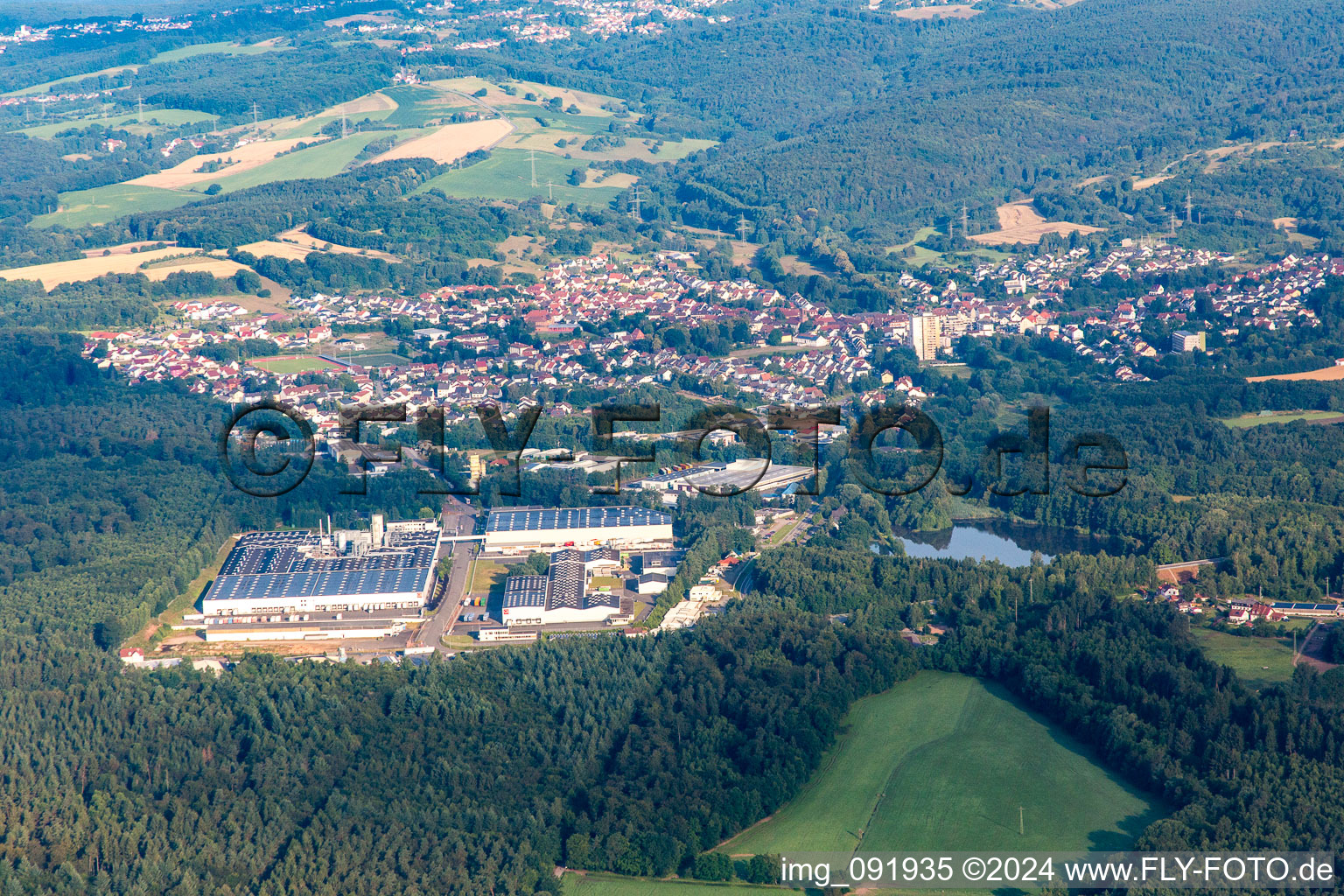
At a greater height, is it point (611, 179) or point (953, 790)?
point (611, 179)

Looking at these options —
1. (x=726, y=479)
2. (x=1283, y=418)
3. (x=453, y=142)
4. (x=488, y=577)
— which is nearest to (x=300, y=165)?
(x=453, y=142)

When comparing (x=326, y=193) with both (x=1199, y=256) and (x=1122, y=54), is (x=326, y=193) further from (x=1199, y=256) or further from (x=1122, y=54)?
(x=1122, y=54)

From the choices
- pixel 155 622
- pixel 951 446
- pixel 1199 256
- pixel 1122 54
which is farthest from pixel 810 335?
pixel 1122 54

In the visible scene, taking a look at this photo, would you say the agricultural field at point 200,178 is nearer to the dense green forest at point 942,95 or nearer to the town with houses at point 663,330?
the dense green forest at point 942,95

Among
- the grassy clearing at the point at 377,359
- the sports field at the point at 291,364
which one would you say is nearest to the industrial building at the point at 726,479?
the grassy clearing at the point at 377,359

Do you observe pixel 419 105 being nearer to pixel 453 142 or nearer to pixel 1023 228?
pixel 453 142

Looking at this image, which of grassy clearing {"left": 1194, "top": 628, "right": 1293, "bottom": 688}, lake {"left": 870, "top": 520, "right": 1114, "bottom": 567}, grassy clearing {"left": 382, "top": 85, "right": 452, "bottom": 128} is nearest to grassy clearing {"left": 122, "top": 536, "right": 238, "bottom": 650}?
lake {"left": 870, "top": 520, "right": 1114, "bottom": 567}
